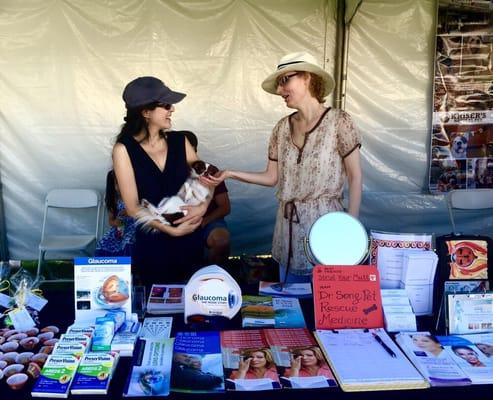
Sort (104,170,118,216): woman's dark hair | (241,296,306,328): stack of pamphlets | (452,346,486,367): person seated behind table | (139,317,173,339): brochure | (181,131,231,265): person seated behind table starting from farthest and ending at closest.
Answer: (104,170,118,216): woman's dark hair, (181,131,231,265): person seated behind table, (241,296,306,328): stack of pamphlets, (139,317,173,339): brochure, (452,346,486,367): person seated behind table

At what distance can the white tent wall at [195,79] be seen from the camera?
366 cm

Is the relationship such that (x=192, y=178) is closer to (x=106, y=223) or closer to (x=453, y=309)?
(x=453, y=309)

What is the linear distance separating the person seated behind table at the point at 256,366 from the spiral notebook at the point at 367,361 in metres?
0.17

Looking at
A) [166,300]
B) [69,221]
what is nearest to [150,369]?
[166,300]

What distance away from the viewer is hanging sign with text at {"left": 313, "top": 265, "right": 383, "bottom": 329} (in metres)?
1.49

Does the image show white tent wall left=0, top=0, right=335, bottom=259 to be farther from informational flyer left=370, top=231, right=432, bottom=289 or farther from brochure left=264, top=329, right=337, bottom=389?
brochure left=264, top=329, right=337, bottom=389

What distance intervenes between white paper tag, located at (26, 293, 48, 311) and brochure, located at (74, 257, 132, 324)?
0.19 metres

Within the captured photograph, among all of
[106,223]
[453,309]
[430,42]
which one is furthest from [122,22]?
[453,309]

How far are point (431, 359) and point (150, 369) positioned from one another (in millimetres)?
796

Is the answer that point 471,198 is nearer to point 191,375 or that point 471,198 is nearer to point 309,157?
point 309,157

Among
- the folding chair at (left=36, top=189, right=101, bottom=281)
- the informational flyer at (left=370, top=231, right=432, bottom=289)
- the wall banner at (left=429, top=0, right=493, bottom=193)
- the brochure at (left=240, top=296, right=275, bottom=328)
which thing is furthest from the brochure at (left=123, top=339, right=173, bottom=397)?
the wall banner at (left=429, top=0, right=493, bottom=193)

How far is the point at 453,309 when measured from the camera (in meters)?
1.47

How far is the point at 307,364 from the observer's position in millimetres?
1299

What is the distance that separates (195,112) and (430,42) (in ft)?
6.60
